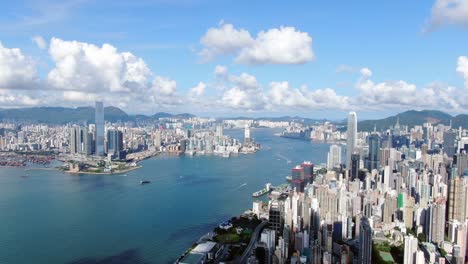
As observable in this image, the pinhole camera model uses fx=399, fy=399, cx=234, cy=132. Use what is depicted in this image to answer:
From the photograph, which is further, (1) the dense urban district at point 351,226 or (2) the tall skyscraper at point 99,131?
(2) the tall skyscraper at point 99,131

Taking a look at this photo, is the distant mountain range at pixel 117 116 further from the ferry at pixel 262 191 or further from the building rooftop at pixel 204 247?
the building rooftop at pixel 204 247

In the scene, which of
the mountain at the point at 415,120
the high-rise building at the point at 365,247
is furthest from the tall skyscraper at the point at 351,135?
the high-rise building at the point at 365,247

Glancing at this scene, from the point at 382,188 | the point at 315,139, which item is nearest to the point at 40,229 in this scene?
the point at 382,188

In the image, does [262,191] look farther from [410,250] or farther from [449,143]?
[449,143]

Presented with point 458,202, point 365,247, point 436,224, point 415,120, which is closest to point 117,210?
point 365,247

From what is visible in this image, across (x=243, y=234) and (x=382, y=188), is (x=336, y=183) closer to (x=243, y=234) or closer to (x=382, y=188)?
(x=382, y=188)

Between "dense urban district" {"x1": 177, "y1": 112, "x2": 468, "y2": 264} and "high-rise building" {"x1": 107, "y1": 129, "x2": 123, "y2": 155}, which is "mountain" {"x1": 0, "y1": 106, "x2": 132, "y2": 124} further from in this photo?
"dense urban district" {"x1": 177, "y1": 112, "x2": 468, "y2": 264}
